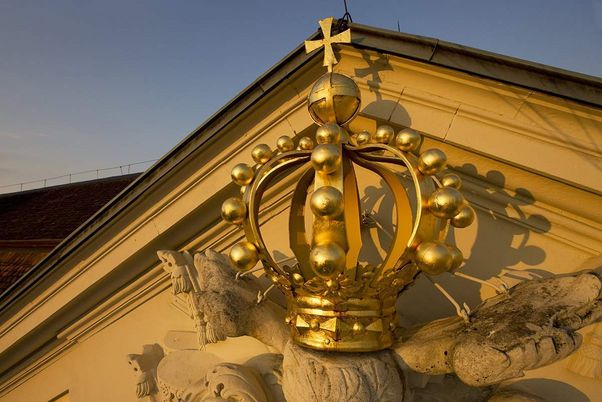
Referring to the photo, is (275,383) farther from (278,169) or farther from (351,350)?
(278,169)

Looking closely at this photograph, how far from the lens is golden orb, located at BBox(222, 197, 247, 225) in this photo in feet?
4.50

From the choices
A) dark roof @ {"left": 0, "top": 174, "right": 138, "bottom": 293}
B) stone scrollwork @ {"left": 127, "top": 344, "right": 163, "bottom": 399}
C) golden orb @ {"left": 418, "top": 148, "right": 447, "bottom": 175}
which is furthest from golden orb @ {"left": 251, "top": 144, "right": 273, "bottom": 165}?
dark roof @ {"left": 0, "top": 174, "right": 138, "bottom": 293}

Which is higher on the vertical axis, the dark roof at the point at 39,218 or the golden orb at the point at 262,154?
the dark roof at the point at 39,218

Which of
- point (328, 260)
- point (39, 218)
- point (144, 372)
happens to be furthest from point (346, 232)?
point (39, 218)

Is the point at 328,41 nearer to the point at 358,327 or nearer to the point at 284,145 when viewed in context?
the point at 284,145

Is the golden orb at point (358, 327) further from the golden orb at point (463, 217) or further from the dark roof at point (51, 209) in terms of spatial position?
the dark roof at point (51, 209)

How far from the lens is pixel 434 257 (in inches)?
44.6

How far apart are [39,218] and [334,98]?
4218 mm

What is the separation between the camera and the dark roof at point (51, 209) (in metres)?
3.88

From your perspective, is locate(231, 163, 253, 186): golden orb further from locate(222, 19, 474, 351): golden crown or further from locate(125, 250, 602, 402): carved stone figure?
locate(125, 250, 602, 402): carved stone figure

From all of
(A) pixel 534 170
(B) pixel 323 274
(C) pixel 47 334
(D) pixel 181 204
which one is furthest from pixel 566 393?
(C) pixel 47 334

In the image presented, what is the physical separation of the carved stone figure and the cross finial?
914 millimetres

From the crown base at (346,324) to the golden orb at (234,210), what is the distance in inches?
13.3

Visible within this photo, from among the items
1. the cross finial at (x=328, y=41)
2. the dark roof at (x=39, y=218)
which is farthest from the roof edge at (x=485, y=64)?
the dark roof at (x=39, y=218)
